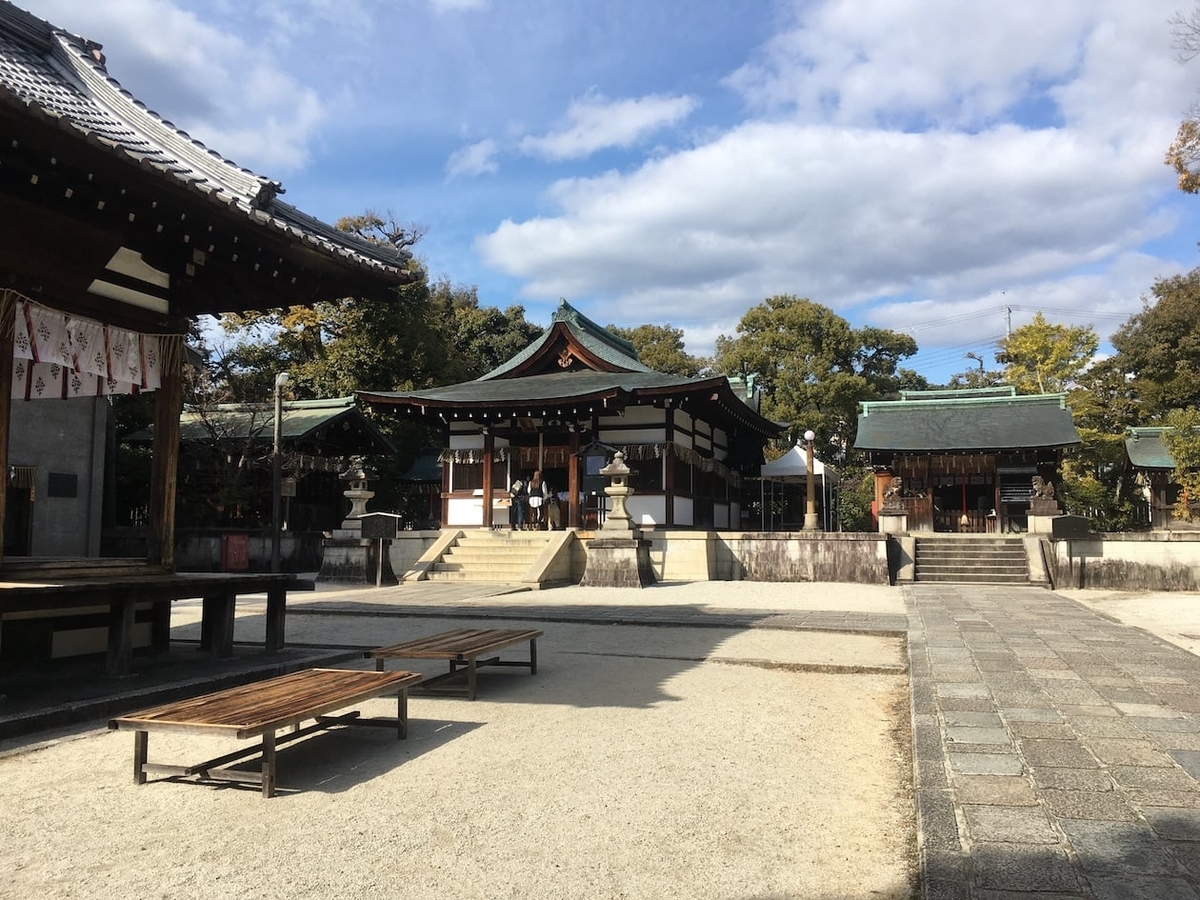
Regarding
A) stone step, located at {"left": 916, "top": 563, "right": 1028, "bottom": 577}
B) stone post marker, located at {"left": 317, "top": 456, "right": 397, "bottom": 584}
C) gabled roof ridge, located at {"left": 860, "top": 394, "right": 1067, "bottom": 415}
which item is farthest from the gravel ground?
gabled roof ridge, located at {"left": 860, "top": 394, "right": 1067, "bottom": 415}

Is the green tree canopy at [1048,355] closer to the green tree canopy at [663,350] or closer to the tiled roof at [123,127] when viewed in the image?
the green tree canopy at [663,350]

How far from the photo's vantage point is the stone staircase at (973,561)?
53.6ft

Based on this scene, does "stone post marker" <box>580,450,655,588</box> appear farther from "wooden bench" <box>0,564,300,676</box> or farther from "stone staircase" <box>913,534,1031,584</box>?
"wooden bench" <box>0,564,300,676</box>

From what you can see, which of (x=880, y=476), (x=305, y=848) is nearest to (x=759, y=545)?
(x=880, y=476)

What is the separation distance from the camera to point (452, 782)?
392cm

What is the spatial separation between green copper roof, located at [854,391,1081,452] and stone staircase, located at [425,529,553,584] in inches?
452

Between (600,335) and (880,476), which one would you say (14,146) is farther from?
(880,476)

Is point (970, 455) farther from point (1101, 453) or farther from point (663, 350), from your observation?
point (663, 350)

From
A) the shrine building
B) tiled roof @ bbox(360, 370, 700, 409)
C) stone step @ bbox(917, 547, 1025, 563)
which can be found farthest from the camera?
the shrine building

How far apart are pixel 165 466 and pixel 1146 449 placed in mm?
28202

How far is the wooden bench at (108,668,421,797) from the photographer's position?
3.58 metres

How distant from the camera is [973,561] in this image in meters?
16.9

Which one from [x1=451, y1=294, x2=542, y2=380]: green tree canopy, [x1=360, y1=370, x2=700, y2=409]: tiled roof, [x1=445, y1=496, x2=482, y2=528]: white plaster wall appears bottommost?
[x1=445, y1=496, x2=482, y2=528]: white plaster wall

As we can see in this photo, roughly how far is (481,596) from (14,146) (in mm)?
9698
